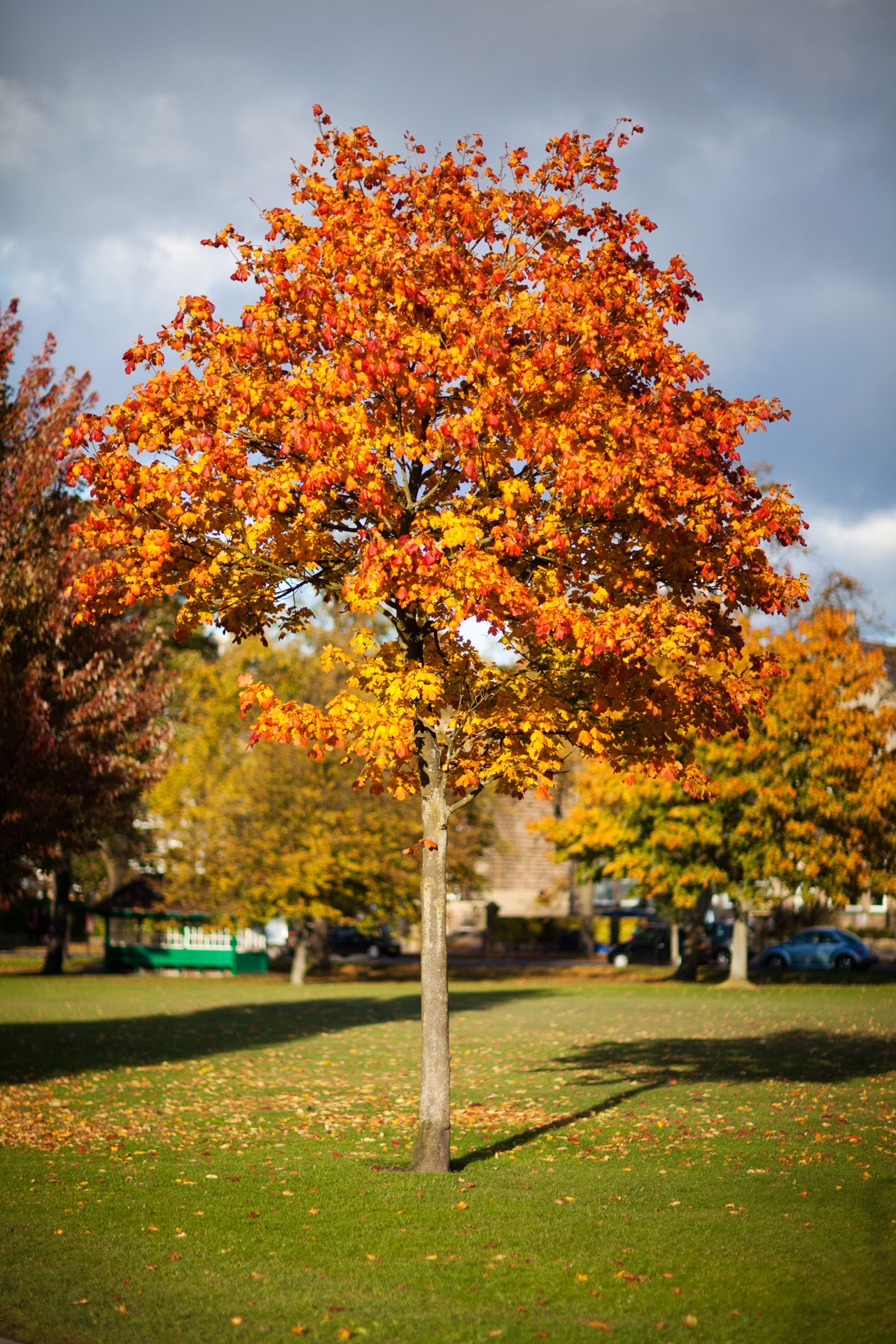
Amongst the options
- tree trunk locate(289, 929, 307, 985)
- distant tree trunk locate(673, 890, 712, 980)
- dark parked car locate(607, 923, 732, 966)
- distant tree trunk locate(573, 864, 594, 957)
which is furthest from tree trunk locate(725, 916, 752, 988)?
distant tree trunk locate(573, 864, 594, 957)

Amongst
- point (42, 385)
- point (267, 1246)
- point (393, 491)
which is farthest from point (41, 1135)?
point (42, 385)

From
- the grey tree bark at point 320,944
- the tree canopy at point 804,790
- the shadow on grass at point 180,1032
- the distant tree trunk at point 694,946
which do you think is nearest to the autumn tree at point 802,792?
the tree canopy at point 804,790

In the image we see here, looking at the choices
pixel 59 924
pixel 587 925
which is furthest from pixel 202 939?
pixel 587 925

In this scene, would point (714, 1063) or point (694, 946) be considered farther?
point (694, 946)

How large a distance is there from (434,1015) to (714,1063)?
26.1 feet

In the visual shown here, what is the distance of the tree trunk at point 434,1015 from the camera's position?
9.03m

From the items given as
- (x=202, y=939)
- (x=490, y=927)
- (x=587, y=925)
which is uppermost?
(x=202, y=939)

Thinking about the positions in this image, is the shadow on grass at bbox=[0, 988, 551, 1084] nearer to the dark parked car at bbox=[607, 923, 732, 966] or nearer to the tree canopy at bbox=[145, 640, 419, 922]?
the tree canopy at bbox=[145, 640, 419, 922]

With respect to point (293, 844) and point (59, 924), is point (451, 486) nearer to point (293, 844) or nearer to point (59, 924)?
point (293, 844)

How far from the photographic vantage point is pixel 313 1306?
5.97 meters

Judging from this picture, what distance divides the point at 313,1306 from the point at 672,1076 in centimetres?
930

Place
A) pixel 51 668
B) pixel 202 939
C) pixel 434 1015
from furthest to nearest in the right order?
pixel 202 939 → pixel 51 668 → pixel 434 1015

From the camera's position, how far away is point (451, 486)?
971 cm

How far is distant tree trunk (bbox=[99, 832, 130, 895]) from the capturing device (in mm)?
39791
